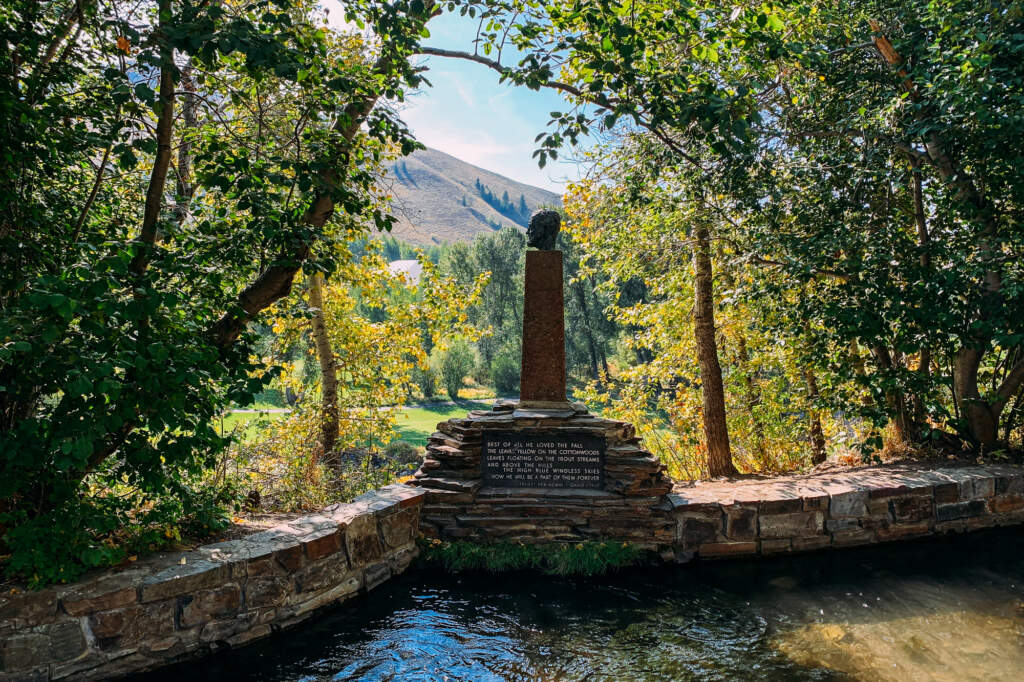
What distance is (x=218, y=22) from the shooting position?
14.4ft

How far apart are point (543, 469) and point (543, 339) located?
1558 mm

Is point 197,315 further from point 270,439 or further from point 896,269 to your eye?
point 896,269

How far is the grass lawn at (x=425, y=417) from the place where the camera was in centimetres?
2578

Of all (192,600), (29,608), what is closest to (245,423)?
(192,600)

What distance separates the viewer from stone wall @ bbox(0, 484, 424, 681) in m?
4.05

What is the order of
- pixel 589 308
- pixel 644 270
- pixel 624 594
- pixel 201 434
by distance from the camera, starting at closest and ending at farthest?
pixel 201 434, pixel 624 594, pixel 644 270, pixel 589 308

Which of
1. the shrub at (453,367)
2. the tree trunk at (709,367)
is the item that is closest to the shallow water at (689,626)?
the tree trunk at (709,367)

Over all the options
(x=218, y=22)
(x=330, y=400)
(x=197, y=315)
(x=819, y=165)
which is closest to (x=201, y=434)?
(x=197, y=315)

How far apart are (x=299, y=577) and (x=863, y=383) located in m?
7.09

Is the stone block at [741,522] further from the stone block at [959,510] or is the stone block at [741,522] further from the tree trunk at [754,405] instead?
the tree trunk at [754,405]

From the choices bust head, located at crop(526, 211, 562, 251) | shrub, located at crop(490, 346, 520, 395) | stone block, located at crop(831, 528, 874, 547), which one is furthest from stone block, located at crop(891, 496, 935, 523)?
shrub, located at crop(490, 346, 520, 395)

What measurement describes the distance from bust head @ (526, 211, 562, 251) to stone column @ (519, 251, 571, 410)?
0.23 metres

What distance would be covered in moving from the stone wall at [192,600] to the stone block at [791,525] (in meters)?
4.17

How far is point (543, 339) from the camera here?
752cm
